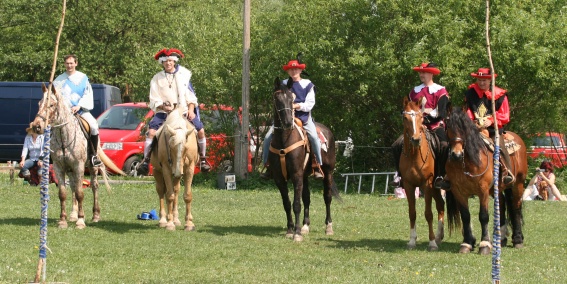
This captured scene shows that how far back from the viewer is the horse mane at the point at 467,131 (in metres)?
12.3

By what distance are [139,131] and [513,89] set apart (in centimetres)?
1113

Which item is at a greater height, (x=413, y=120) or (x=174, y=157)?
(x=413, y=120)

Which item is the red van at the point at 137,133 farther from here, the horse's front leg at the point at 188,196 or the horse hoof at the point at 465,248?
the horse hoof at the point at 465,248

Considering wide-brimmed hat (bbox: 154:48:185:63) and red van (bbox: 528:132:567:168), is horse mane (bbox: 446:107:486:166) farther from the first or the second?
red van (bbox: 528:132:567:168)

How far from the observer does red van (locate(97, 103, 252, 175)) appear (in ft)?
88.5

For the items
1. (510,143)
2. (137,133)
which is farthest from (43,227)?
(137,133)

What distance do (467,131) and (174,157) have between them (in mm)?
4833

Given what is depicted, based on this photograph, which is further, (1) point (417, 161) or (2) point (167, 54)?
(2) point (167, 54)

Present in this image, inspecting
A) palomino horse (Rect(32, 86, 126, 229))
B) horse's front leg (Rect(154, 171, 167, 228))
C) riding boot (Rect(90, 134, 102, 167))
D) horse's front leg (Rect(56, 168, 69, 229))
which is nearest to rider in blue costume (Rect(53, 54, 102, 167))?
riding boot (Rect(90, 134, 102, 167))

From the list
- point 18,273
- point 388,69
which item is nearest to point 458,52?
point 388,69

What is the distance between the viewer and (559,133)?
27.8 metres

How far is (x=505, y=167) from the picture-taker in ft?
41.9

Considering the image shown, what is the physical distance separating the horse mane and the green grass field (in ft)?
4.37

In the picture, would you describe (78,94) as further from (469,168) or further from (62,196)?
(469,168)
